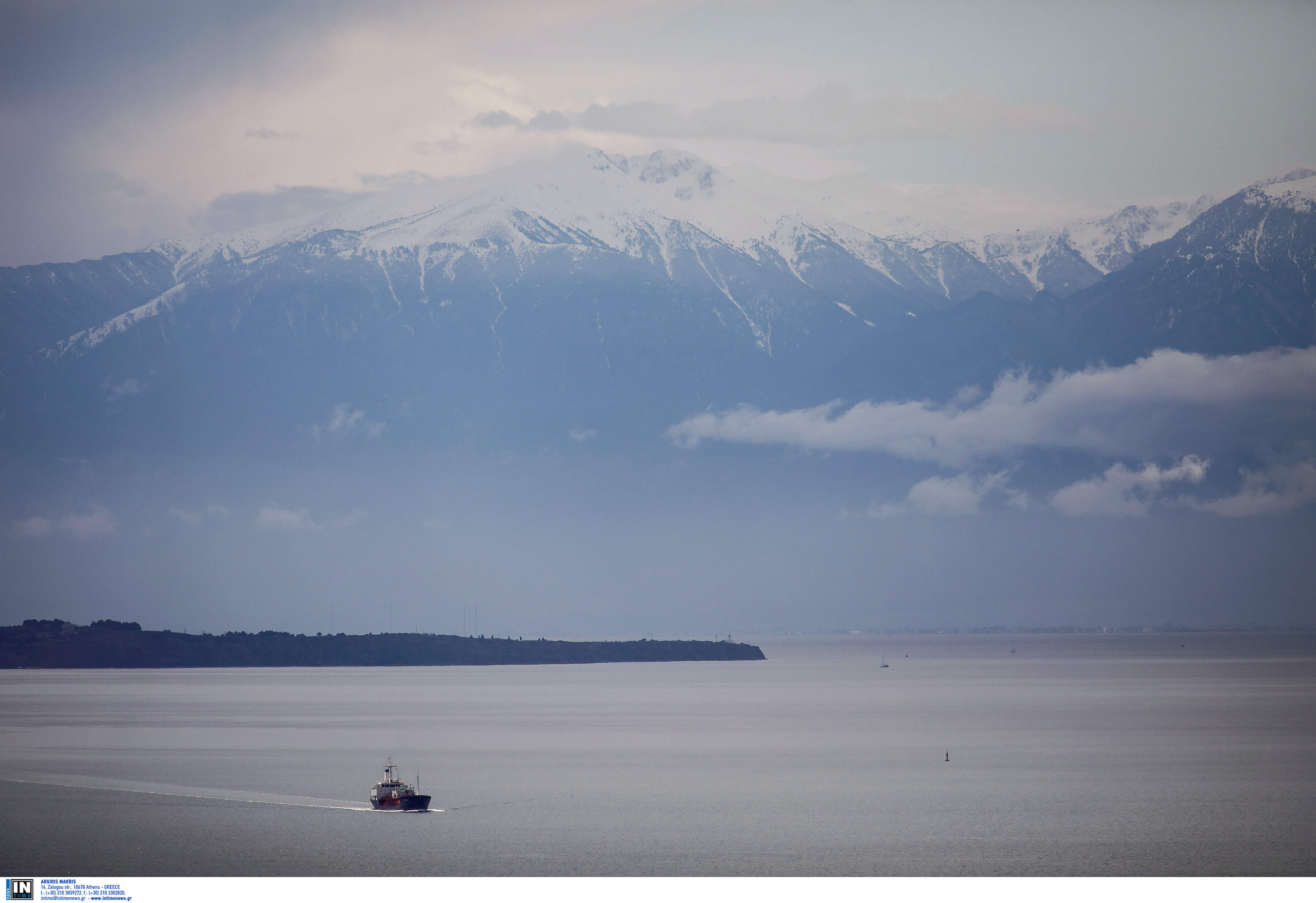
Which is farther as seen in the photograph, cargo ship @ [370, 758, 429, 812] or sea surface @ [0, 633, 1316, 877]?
cargo ship @ [370, 758, 429, 812]

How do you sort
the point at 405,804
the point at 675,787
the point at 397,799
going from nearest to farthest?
1. the point at 405,804
2. the point at 397,799
3. the point at 675,787

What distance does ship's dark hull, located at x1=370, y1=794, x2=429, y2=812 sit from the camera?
35.1 metres

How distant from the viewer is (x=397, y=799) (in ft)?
116

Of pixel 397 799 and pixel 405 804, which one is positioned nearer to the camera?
pixel 405 804

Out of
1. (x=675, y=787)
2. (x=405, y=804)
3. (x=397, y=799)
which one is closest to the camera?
(x=405, y=804)

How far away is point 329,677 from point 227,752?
3694 inches

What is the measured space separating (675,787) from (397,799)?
355 inches

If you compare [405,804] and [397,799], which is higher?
[397,799]

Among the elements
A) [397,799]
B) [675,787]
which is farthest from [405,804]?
[675,787]

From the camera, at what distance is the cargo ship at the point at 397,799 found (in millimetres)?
35125

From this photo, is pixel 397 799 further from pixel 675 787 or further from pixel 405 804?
pixel 675 787

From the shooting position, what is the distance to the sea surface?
28688 millimetres

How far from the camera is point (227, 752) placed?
50.6m

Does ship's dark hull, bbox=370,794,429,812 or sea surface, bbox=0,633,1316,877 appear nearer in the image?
sea surface, bbox=0,633,1316,877
